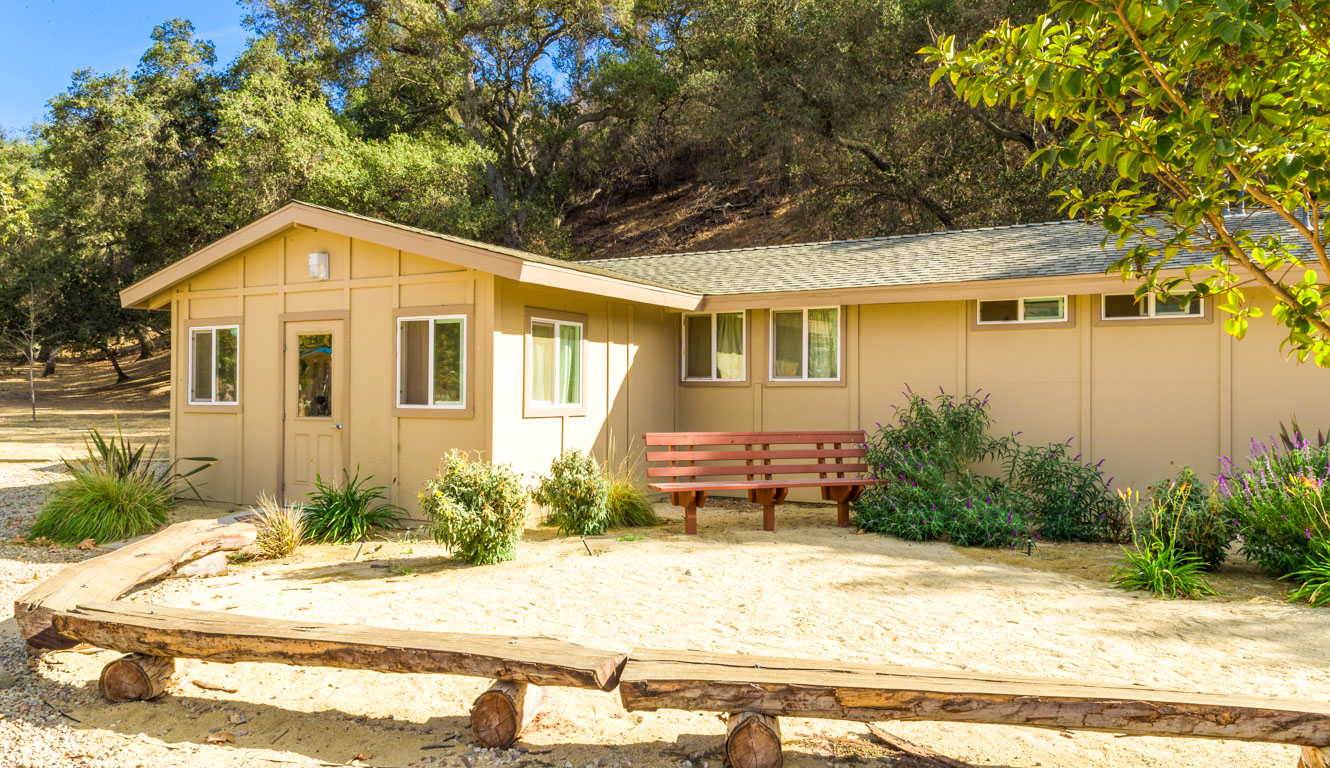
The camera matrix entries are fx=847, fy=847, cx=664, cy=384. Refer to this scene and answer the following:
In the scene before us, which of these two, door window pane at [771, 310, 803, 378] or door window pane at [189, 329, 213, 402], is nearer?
door window pane at [189, 329, 213, 402]

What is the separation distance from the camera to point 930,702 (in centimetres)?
332

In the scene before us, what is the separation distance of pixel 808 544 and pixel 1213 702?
4.98m

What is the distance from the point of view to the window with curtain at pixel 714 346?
11.5 metres

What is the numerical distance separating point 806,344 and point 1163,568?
540cm

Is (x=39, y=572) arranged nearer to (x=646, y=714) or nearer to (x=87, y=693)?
(x=87, y=693)

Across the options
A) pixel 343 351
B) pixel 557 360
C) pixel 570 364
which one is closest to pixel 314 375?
pixel 343 351

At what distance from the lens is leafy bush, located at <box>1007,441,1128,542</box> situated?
27.4 feet

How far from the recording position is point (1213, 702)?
10.3ft

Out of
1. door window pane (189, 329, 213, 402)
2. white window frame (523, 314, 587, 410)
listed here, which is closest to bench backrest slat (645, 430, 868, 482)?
white window frame (523, 314, 587, 410)

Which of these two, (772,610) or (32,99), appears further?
(32,99)

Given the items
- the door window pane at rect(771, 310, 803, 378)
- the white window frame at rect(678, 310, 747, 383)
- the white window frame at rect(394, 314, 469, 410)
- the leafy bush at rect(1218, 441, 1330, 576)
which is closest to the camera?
the leafy bush at rect(1218, 441, 1330, 576)

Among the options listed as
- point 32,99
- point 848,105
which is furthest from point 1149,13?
point 32,99

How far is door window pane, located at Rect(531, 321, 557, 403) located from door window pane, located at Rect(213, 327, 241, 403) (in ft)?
12.9

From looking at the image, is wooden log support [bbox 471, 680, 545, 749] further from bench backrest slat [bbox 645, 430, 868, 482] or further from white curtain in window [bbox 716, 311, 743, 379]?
white curtain in window [bbox 716, 311, 743, 379]
